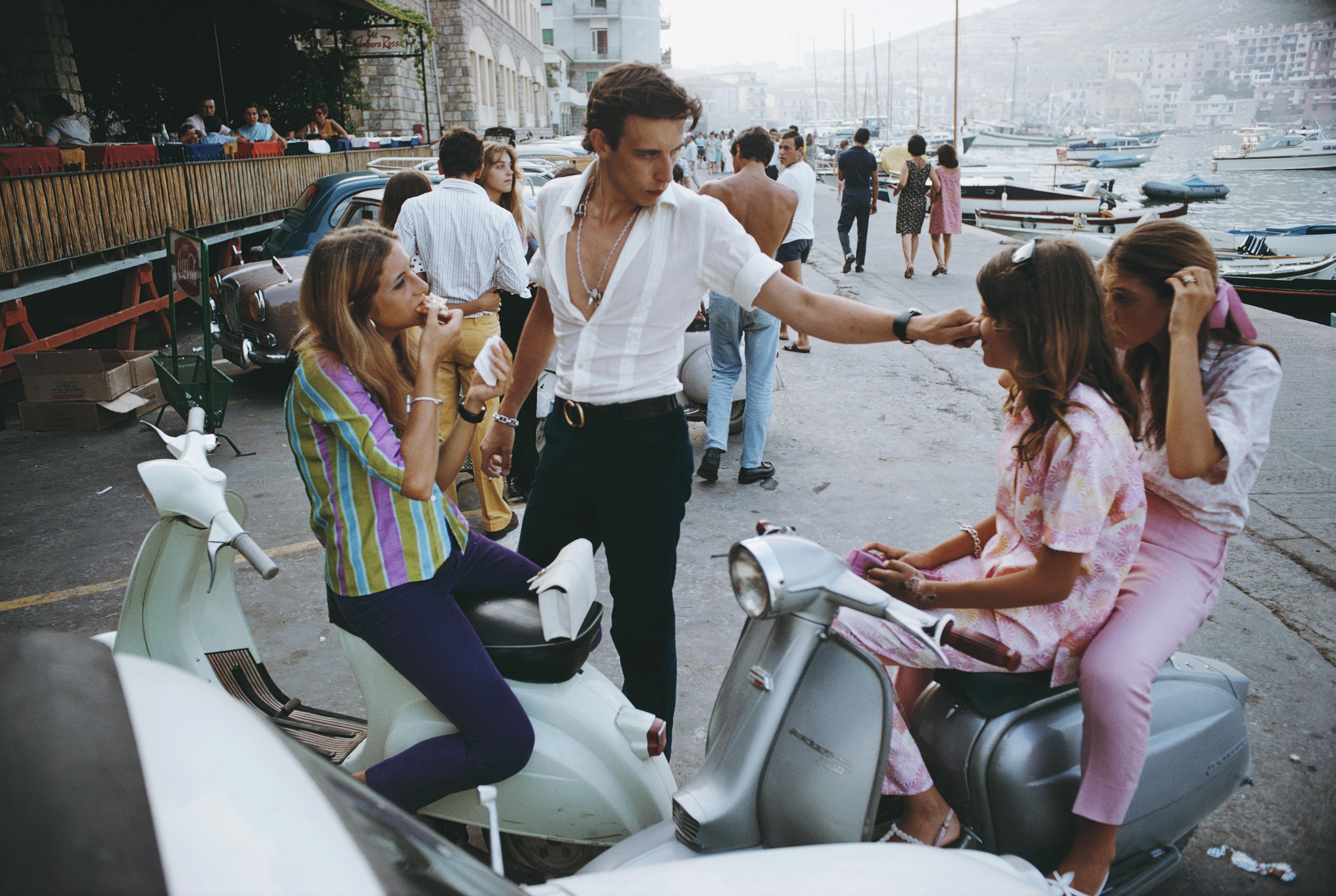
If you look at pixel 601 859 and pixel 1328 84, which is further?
pixel 1328 84

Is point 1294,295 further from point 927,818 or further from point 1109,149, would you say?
point 1109,149

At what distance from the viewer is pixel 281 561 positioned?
14.2 feet

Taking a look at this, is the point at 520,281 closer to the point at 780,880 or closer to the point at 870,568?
the point at 870,568

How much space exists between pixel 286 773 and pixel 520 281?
4.02 metres

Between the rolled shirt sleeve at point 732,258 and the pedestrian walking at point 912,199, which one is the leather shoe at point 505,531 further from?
the pedestrian walking at point 912,199

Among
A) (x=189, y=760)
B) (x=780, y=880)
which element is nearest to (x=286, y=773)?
(x=189, y=760)

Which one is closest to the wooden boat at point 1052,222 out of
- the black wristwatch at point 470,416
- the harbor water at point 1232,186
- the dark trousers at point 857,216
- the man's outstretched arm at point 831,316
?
the harbor water at point 1232,186

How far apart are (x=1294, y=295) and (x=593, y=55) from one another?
263 feet

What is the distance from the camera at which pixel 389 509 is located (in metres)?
2.04

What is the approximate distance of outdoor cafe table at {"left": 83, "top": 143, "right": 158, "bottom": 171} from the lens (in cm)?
859

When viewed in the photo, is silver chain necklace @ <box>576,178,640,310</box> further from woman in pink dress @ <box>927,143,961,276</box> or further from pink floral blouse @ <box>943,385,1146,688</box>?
woman in pink dress @ <box>927,143,961,276</box>

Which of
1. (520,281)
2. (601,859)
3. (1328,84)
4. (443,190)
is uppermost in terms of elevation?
(1328,84)

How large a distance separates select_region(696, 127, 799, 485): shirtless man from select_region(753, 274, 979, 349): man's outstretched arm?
276 cm

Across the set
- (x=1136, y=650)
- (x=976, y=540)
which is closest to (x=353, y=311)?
(x=976, y=540)
